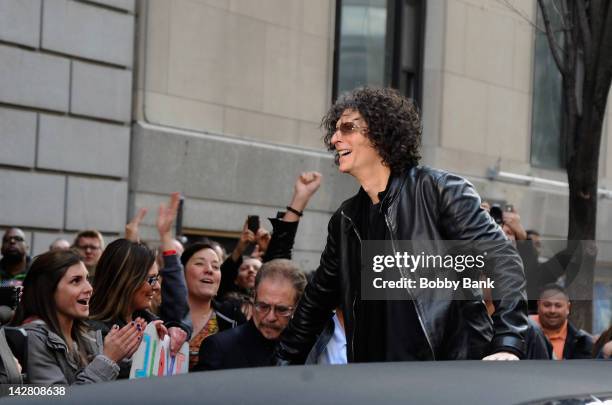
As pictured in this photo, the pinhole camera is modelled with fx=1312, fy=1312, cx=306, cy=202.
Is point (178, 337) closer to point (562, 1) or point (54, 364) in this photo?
point (54, 364)

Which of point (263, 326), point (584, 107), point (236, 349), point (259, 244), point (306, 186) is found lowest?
point (236, 349)

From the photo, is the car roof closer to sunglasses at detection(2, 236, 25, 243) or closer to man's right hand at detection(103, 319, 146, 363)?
man's right hand at detection(103, 319, 146, 363)

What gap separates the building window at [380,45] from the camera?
16.8 m

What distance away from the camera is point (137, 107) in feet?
44.1

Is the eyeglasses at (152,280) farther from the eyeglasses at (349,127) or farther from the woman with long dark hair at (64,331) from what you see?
the eyeglasses at (349,127)

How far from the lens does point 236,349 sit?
6.36 meters

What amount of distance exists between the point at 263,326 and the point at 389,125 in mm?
1684

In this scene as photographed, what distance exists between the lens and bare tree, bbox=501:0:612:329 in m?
11.1

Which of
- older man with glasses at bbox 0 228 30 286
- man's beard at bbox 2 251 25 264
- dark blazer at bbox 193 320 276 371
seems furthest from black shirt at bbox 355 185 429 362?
man's beard at bbox 2 251 25 264

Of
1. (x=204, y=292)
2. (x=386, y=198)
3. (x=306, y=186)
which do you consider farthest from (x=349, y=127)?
(x=204, y=292)

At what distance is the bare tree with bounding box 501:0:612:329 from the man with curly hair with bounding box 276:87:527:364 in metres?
6.32

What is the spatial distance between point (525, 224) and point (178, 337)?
12812 millimetres

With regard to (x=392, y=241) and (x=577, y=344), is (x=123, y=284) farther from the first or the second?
(x=577, y=344)

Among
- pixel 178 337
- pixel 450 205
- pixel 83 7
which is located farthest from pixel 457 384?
pixel 83 7
